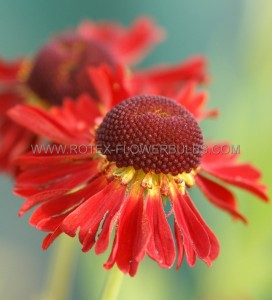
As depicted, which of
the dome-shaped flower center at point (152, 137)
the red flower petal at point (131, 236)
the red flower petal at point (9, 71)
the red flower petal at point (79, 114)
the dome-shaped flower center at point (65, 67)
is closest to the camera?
the red flower petal at point (131, 236)

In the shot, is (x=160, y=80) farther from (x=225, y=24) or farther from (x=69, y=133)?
(x=225, y=24)

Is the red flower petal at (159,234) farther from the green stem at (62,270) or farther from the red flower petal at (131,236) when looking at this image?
the green stem at (62,270)

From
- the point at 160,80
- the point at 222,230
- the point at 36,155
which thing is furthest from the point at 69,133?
the point at 222,230

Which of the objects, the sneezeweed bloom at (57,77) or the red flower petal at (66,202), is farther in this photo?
the sneezeweed bloom at (57,77)

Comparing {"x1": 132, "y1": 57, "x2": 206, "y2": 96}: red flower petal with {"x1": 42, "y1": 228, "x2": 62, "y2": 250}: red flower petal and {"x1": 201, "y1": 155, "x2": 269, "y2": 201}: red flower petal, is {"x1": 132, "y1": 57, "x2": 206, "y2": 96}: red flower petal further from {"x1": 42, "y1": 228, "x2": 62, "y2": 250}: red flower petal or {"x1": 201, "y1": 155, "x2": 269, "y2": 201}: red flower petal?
{"x1": 42, "y1": 228, "x2": 62, "y2": 250}: red flower petal

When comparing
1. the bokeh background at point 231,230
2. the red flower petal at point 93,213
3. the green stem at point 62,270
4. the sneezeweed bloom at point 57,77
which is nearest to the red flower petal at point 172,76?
the sneezeweed bloom at point 57,77

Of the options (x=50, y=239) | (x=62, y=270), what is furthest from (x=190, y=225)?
(x=62, y=270)
